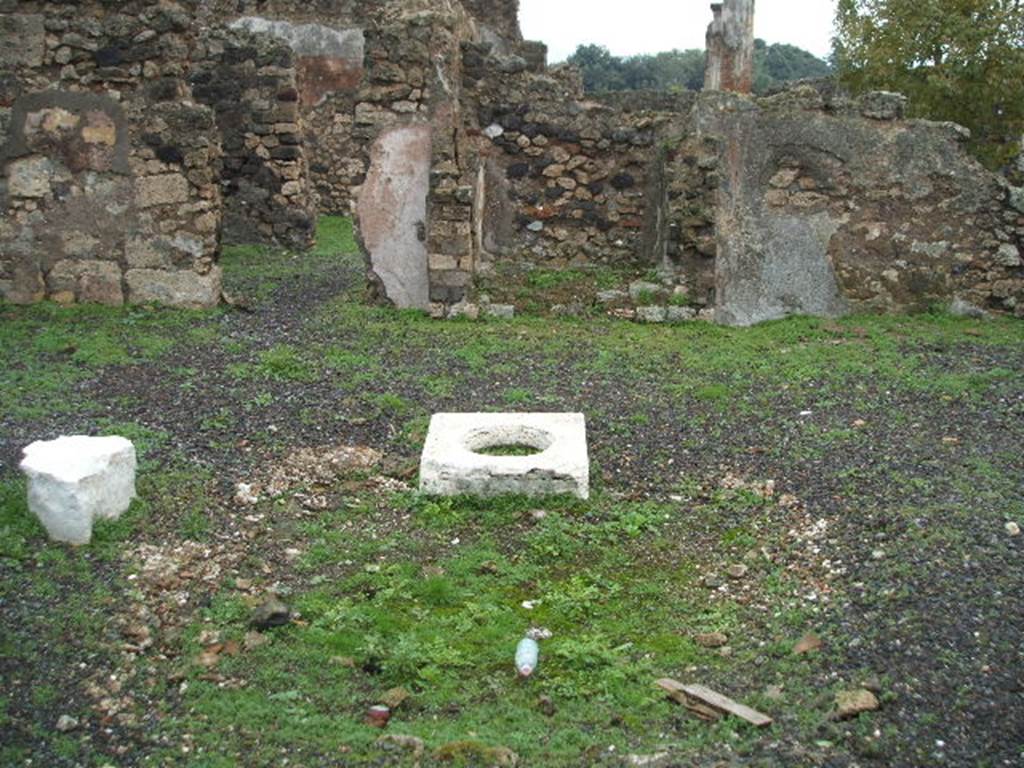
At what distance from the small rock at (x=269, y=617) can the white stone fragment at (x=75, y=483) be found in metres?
1.06

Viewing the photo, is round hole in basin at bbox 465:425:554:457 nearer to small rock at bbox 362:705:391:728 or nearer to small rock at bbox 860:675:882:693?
small rock at bbox 362:705:391:728

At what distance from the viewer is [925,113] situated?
1538 centimetres

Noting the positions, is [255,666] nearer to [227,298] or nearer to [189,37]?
[227,298]

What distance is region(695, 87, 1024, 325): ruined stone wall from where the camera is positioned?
10.0 m

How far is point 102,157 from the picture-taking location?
9273 mm

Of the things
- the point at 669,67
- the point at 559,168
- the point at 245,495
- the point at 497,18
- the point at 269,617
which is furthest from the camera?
the point at 669,67

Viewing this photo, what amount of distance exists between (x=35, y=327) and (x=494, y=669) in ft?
19.8

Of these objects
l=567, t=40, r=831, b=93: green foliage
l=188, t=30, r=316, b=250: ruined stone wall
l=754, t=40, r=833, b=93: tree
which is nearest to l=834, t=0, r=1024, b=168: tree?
l=188, t=30, r=316, b=250: ruined stone wall

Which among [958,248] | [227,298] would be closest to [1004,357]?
[958,248]

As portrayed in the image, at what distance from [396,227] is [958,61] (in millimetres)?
9147

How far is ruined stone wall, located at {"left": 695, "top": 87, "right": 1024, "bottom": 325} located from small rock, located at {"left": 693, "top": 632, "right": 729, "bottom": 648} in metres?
5.88

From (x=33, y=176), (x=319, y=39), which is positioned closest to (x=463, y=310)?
(x=33, y=176)

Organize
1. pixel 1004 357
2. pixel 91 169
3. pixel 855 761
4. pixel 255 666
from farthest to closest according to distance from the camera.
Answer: pixel 91 169, pixel 1004 357, pixel 255 666, pixel 855 761

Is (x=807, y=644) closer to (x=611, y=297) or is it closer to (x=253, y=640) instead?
(x=253, y=640)
